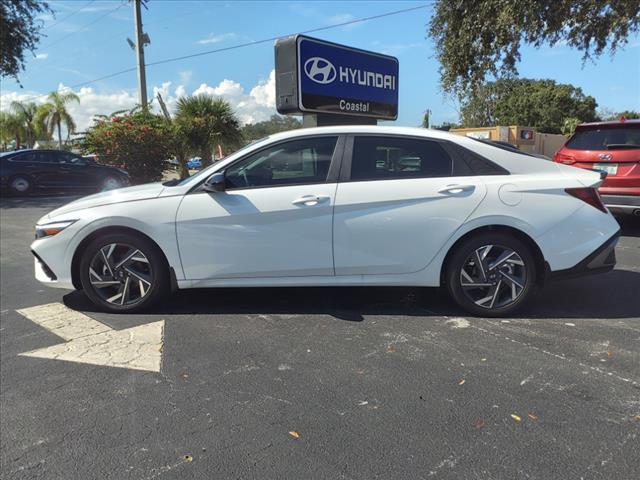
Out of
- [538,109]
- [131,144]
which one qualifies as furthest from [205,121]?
[538,109]

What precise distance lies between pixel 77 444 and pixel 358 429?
143cm

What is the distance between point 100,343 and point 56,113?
4943 centimetres

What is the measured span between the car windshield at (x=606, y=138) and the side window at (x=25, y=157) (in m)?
13.9

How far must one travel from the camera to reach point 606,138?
23.2 feet

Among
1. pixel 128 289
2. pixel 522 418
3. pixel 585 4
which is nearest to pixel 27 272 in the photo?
pixel 128 289

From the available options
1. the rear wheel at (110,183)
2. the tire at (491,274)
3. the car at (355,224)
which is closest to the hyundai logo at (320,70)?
the car at (355,224)

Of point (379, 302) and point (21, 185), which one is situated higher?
point (21, 185)

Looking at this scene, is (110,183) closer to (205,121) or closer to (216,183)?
(205,121)

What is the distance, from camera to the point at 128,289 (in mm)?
4230

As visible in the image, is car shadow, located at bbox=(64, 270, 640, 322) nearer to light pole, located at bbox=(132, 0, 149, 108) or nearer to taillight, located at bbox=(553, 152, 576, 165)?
taillight, located at bbox=(553, 152, 576, 165)

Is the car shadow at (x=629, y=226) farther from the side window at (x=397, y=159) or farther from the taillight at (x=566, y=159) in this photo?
the side window at (x=397, y=159)

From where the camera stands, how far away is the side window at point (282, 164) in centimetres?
409

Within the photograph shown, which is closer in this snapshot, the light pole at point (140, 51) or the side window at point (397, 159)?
the side window at point (397, 159)

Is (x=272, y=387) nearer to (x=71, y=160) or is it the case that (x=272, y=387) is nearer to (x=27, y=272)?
(x=27, y=272)
